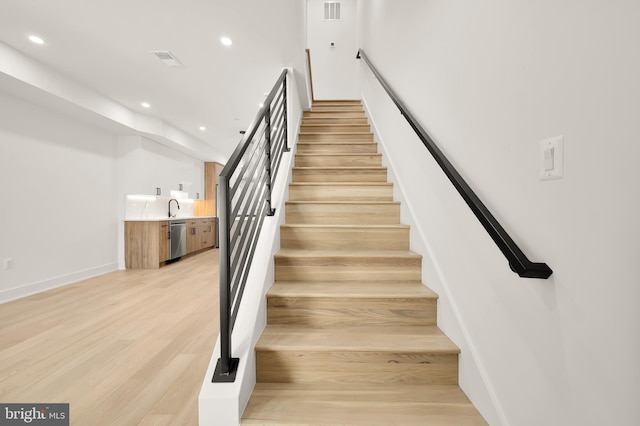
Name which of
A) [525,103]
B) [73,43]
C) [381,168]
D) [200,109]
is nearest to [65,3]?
[73,43]

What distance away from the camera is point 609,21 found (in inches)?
28.3

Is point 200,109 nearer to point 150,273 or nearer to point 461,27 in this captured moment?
point 150,273

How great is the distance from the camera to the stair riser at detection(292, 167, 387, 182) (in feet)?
10.1

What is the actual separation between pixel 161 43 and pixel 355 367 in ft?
11.6

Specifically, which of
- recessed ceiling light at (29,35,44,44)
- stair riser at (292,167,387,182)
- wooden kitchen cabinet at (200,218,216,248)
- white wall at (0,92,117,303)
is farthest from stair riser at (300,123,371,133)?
wooden kitchen cabinet at (200,218,216,248)

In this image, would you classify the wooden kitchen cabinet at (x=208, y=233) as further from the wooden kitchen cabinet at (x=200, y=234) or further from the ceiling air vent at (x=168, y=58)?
the ceiling air vent at (x=168, y=58)

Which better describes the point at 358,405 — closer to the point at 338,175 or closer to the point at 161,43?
the point at 338,175

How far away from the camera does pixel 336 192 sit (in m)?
2.81

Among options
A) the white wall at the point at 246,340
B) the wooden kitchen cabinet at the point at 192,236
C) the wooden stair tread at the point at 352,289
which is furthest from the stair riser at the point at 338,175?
the wooden kitchen cabinet at the point at 192,236

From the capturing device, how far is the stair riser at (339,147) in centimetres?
360

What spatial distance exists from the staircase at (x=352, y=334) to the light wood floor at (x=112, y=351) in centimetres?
55

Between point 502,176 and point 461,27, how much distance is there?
0.82 metres

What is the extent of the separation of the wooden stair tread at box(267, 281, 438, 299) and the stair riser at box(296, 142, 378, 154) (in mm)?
2019

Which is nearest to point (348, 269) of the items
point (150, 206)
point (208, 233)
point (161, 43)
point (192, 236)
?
point (161, 43)
